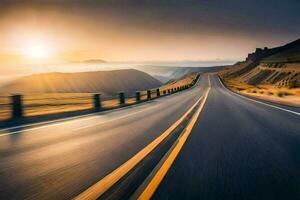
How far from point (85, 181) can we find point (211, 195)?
5.27 ft

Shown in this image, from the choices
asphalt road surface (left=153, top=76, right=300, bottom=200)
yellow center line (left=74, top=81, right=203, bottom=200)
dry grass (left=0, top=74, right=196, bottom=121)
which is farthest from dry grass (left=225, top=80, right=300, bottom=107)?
yellow center line (left=74, top=81, right=203, bottom=200)

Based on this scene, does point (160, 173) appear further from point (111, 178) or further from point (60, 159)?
point (60, 159)

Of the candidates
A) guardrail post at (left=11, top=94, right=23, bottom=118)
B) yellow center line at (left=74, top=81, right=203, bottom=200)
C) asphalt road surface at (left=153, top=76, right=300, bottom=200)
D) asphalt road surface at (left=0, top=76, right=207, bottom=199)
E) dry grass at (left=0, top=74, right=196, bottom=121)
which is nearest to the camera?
yellow center line at (left=74, top=81, right=203, bottom=200)

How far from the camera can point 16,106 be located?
39.4ft

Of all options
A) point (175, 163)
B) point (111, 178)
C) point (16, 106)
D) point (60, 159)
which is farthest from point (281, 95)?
point (111, 178)

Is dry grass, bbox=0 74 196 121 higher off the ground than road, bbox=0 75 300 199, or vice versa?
road, bbox=0 75 300 199

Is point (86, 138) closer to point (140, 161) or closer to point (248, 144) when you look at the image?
point (140, 161)

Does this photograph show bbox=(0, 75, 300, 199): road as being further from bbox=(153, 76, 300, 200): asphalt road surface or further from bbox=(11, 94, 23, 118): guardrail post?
bbox=(11, 94, 23, 118): guardrail post

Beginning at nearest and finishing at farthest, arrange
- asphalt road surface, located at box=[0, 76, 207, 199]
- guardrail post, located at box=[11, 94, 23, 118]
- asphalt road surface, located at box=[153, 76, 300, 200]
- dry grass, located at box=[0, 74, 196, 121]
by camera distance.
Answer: asphalt road surface, located at box=[153, 76, 300, 200] < asphalt road surface, located at box=[0, 76, 207, 199] < guardrail post, located at box=[11, 94, 23, 118] < dry grass, located at box=[0, 74, 196, 121]

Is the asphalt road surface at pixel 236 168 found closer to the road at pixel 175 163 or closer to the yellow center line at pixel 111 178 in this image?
the road at pixel 175 163

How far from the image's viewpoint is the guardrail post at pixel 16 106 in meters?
11.9

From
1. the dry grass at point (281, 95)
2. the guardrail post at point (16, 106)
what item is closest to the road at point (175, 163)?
the guardrail post at point (16, 106)

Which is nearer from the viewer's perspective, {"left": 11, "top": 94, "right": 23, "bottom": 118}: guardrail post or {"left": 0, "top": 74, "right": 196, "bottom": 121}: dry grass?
{"left": 11, "top": 94, "right": 23, "bottom": 118}: guardrail post

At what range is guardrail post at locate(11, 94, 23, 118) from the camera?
11.9 meters
